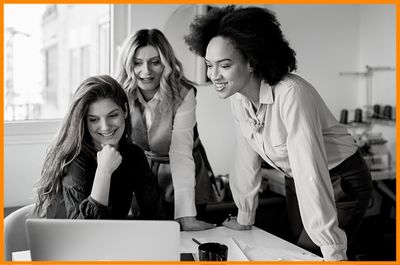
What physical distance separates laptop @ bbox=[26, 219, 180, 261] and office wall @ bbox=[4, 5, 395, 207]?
1.97m

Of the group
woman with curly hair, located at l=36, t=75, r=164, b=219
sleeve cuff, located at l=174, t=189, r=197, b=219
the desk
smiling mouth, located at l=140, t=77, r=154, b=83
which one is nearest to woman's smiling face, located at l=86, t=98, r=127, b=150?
woman with curly hair, located at l=36, t=75, r=164, b=219

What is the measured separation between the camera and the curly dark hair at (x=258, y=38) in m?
1.71

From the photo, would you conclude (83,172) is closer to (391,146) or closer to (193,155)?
(193,155)

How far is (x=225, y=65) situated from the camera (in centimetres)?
170

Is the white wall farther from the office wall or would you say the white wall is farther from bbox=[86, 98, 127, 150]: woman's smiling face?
bbox=[86, 98, 127, 150]: woman's smiling face

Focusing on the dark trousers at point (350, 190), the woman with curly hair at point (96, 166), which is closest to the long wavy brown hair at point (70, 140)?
the woman with curly hair at point (96, 166)

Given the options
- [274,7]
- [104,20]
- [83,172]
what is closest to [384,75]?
[274,7]

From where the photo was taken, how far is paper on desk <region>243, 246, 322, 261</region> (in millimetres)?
1536

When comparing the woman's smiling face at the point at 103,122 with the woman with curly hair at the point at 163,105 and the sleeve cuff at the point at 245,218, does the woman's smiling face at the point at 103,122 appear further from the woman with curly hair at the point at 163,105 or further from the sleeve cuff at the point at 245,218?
the sleeve cuff at the point at 245,218

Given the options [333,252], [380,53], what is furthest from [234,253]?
[380,53]

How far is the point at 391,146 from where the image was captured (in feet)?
12.7

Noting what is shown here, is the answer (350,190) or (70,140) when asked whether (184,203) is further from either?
(350,190)

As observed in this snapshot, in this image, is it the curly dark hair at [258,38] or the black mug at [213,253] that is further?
the curly dark hair at [258,38]

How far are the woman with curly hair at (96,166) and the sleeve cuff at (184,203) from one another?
7 cm
